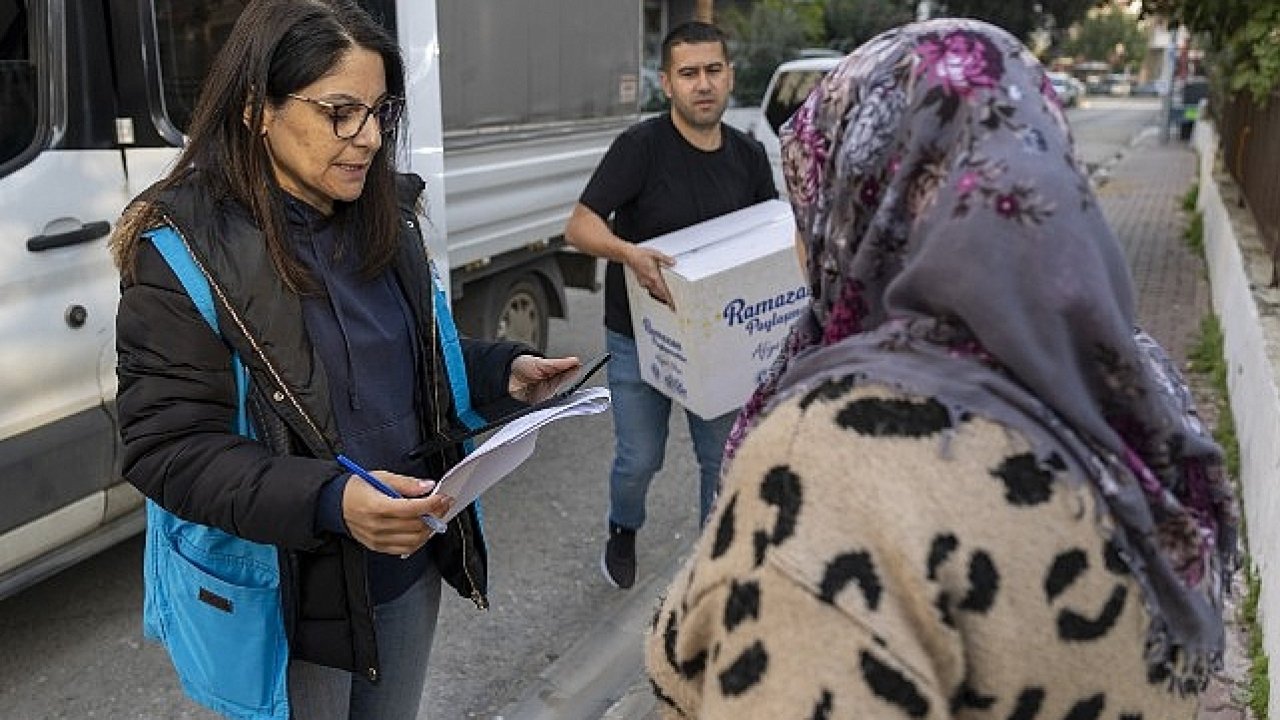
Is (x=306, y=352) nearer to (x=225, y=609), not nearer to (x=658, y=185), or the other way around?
(x=225, y=609)

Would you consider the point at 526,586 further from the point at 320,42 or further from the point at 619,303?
the point at 320,42

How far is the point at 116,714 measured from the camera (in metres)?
3.06

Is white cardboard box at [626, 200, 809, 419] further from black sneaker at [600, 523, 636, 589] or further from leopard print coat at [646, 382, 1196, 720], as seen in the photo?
leopard print coat at [646, 382, 1196, 720]

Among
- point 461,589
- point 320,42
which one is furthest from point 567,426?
point 320,42

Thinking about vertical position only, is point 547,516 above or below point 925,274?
below

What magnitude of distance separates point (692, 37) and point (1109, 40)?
76.3 m

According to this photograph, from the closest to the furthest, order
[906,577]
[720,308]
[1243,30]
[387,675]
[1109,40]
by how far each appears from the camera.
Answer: [906,577] → [387,675] → [720,308] → [1243,30] → [1109,40]

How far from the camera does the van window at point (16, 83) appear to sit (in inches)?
114

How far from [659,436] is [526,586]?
76 cm

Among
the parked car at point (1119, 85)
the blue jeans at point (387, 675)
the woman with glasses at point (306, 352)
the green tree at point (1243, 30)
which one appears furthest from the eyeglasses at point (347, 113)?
the parked car at point (1119, 85)

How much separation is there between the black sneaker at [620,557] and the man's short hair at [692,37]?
1493 millimetres

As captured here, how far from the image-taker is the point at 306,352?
65.0 inches

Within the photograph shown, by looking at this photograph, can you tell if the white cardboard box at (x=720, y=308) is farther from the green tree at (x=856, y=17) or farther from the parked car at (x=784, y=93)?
the green tree at (x=856, y=17)

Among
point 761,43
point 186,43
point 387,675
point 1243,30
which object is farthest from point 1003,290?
point 761,43
